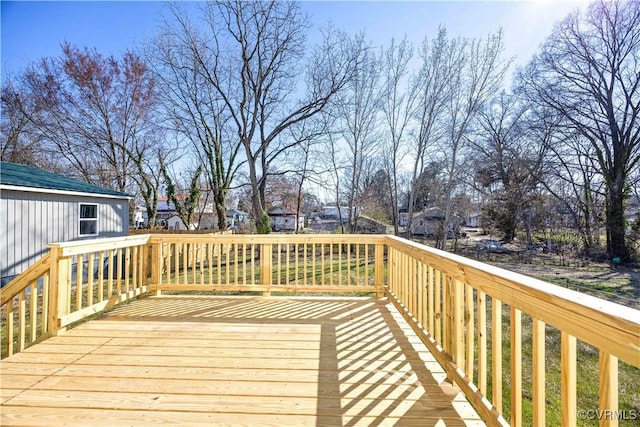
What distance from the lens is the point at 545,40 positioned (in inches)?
466

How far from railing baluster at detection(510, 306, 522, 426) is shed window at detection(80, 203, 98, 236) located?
11.2 meters

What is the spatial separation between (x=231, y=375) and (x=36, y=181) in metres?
9.07

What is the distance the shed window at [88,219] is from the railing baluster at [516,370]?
11.2 meters

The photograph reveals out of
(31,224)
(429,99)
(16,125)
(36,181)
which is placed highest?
(429,99)

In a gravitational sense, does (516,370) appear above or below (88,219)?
below

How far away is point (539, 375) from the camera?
1.16m

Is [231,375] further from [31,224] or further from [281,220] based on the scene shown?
[281,220]

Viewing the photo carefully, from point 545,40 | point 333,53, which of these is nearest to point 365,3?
point 333,53

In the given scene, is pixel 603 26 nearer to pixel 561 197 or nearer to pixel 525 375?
pixel 561 197

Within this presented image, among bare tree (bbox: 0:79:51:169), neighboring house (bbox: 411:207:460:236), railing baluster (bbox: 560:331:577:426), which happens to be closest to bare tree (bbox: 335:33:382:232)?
neighboring house (bbox: 411:207:460:236)

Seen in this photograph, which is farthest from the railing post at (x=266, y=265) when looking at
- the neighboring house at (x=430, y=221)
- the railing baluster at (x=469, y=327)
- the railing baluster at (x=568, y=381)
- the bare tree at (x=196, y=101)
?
the neighboring house at (x=430, y=221)

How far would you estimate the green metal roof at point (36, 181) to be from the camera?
281 inches

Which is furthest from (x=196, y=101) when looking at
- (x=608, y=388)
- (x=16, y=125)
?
(x=608, y=388)

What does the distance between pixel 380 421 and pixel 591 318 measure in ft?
3.96
